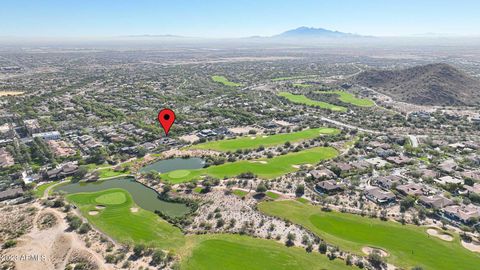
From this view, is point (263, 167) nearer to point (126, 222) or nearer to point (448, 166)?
point (126, 222)

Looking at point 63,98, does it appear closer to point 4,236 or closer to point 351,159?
point 4,236

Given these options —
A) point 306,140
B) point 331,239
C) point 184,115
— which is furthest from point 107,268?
point 184,115

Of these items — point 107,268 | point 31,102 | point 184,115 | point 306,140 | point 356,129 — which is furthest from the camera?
point 31,102

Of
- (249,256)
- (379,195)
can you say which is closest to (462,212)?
(379,195)

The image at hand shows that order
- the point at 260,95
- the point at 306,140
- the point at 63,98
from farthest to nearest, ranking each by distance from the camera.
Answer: the point at 260,95, the point at 63,98, the point at 306,140

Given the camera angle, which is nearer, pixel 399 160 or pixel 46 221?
pixel 46 221

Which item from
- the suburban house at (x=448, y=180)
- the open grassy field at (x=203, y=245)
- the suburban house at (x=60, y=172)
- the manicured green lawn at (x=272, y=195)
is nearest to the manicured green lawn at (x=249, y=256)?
the open grassy field at (x=203, y=245)

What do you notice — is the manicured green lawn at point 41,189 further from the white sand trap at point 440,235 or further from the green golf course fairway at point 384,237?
the white sand trap at point 440,235
